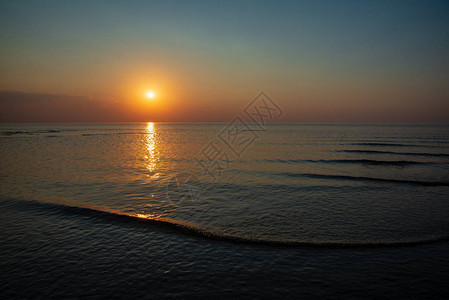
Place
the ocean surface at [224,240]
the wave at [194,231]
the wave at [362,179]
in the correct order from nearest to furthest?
the ocean surface at [224,240], the wave at [194,231], the wave at [362,179]

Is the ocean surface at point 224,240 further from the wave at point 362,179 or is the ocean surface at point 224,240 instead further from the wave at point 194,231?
the wave at point 362,179

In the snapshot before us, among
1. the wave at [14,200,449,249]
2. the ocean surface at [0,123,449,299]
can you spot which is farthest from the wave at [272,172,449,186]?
the wave at [14,200,449,249]

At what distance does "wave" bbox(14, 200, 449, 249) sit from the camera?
9.05 m

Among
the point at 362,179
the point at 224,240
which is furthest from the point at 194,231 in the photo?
the point at 362,179

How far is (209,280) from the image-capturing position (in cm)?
688

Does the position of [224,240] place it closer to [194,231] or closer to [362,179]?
[194,231]

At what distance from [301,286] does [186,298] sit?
3189mm

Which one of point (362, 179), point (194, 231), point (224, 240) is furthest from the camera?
point (362, 179)

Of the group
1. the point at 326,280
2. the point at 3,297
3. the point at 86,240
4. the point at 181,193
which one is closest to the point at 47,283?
the point at 3,297

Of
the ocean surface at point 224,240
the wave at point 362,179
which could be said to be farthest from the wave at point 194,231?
the wave at point 362,179

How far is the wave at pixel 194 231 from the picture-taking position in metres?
9.05

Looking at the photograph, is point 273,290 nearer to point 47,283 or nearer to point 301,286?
point 301,286

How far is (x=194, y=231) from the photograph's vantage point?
1033cm

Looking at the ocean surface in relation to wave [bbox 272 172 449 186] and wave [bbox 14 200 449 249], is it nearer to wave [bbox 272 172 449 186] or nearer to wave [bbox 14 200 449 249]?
wave [bbox 14 200 449 249]
